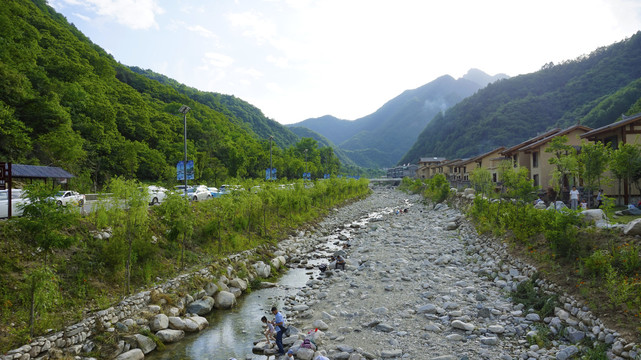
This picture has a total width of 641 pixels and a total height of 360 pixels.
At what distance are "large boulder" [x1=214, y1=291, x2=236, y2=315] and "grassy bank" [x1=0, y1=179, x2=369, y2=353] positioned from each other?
273cm

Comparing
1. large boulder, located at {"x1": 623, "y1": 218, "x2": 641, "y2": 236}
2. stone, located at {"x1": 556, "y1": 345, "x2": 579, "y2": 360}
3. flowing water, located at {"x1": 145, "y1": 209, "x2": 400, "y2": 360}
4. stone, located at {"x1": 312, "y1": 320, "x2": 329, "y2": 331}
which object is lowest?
flowing water, located at {"x1": 145, "y1": 209, "x2": 400, "y2": 360}

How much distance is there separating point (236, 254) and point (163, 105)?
74.7 meters

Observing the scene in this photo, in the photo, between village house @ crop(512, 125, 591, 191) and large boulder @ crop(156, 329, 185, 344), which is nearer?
large boulder @ crop(156, 329, 185, 344)

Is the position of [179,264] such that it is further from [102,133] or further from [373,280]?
[102,133]

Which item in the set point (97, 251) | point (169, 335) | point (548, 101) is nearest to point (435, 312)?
point (169, 335)

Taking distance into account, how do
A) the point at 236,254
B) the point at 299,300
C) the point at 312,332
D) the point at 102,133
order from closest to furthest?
the point at 312,332 < the point at 299,300 < the point at 236,254 < the point at 102,133

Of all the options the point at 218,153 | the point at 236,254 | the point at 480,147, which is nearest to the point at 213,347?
the point at 236,254

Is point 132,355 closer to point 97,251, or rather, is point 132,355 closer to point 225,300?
point 225,300

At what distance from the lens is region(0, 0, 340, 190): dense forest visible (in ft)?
113

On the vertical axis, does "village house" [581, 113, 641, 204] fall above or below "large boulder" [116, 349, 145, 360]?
above

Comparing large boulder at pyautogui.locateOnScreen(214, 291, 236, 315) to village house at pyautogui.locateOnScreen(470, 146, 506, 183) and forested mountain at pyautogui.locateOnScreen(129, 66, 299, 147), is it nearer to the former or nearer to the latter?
village house at pyautogui.locateOnScreen(470, 146, 506, 183)

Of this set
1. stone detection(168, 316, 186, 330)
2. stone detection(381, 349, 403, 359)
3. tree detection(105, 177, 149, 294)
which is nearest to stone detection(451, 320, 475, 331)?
stone detection(381, 349, 403, 359)

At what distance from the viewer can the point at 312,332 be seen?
12.2 m

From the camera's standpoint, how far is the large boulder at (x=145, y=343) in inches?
470
